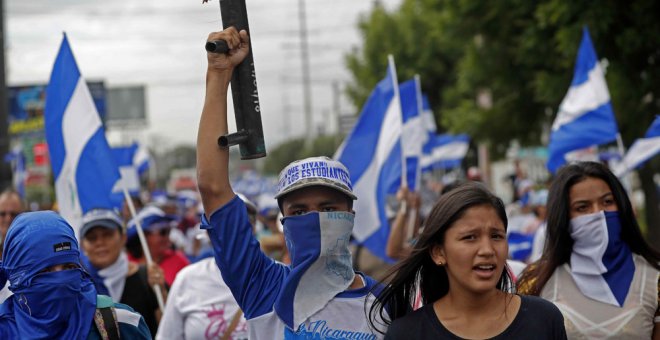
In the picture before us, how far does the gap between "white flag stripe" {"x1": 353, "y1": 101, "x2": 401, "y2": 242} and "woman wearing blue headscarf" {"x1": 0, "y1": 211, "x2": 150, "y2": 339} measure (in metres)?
4.79

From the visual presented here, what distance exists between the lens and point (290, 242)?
3.71 metres

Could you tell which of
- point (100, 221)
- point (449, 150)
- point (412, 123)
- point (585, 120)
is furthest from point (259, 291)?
point (449, 150)

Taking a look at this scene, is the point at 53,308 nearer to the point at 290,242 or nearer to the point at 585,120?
the point at 290,242

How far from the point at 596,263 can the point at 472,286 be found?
146 cm

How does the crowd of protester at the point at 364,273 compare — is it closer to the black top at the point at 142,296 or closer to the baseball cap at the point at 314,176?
the baseball cap at the point at 314,176

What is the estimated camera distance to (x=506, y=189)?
46188mm

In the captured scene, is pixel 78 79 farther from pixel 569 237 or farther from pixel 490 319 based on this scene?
pixel 490 319

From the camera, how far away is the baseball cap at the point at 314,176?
3662 mm

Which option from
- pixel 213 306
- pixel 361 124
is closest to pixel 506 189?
pixel 361 124

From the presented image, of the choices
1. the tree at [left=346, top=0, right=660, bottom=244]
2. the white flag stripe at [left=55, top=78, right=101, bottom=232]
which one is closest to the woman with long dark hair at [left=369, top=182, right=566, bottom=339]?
the white flag stripe at [left=55, top=78, right=101, bottom=232]

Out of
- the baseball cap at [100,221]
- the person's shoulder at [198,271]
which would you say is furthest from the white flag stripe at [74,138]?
the person's shoulder at [198,271]

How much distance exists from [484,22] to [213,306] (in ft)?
41.3

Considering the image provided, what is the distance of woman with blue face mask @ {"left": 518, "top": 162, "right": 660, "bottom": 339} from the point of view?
444 cm

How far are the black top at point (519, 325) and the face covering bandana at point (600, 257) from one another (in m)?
1.23
